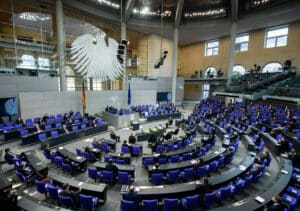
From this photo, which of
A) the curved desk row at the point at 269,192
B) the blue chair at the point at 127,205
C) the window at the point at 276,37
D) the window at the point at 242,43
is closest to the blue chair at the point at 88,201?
the blue chair at the point at 127,205

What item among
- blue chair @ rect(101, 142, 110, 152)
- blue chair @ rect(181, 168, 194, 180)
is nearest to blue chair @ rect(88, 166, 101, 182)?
blue chair @ rect(101, 142, 110, 152)

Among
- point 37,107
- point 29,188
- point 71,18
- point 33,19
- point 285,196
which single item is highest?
point 71,18

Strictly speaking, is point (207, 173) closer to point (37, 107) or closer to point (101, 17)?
point (37, 107)

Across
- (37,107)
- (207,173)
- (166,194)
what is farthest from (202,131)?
(37,107)

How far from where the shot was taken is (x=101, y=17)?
20.9 m

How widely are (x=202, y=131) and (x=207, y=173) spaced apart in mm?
6167

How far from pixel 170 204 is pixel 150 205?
61cm

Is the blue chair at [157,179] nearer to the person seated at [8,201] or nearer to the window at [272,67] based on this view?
the person seated at [8,201]

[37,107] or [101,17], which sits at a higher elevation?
[101,17]

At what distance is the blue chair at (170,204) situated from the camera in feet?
16.9

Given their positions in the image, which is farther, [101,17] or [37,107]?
[101,17]

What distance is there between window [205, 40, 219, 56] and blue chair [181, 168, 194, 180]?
27.4 meters

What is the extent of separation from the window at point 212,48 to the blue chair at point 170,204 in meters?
29.4

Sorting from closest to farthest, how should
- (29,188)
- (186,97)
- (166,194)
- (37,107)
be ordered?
1. (166,194)
2. (29,188)
3. (37,107)
4. (186,97)
